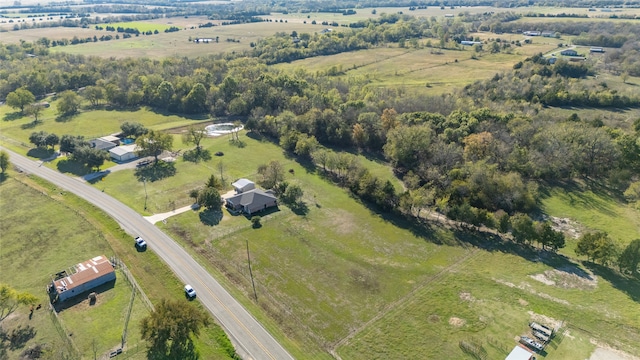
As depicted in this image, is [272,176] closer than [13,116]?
Yes

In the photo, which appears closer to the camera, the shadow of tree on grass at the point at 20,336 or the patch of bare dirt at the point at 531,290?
the shadow of tree on grass at the point at 20,336

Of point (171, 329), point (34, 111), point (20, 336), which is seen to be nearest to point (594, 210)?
point (171, 329)

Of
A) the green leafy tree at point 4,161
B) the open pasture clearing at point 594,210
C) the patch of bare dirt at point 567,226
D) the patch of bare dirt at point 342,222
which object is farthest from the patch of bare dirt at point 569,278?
the green leafy tree at point 4,161

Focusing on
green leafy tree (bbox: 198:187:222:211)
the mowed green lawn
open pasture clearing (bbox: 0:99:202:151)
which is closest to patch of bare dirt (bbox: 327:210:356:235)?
green leafy tree (bbox: 198:187:222:211)

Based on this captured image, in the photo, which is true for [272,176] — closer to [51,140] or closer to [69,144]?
[69,144]

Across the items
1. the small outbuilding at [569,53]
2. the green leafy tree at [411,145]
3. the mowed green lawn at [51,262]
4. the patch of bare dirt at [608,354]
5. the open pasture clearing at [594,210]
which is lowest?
the mowed green lawn at [51,262]

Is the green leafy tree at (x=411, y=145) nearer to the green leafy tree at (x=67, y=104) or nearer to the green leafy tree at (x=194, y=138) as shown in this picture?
the green leafy tree at (x=194, y=138)
